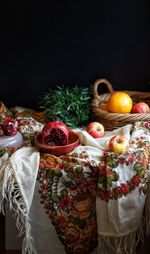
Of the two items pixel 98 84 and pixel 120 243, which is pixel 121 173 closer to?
pixel 120 243

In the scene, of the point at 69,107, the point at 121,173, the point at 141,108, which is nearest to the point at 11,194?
the point at 121,173

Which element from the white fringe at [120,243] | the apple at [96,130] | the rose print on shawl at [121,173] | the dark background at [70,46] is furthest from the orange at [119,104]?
the white fringe at [120,243]

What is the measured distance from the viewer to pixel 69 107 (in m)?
2.05

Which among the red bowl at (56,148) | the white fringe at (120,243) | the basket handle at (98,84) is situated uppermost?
the basket handle at (98,84)

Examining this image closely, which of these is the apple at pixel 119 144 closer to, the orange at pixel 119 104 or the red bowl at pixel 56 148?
the red bowl at pixel 56 148

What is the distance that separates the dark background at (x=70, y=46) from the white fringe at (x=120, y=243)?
0.91m

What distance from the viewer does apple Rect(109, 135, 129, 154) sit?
1.66 meters

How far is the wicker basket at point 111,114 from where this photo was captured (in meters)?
1.92

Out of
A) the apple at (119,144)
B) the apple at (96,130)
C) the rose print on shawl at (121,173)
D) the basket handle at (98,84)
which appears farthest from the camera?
the basket handle at (98,84)

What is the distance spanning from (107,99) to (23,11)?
2.01 ft

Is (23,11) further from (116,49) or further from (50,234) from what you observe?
(50,234)

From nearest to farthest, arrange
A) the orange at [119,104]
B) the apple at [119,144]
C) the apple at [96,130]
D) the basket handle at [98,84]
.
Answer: the apple at [119,144], the apple at [96,130], the orange at [119,104], the basket handle at [98,84]

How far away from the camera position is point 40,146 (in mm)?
1699

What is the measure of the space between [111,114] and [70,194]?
0.49 m
